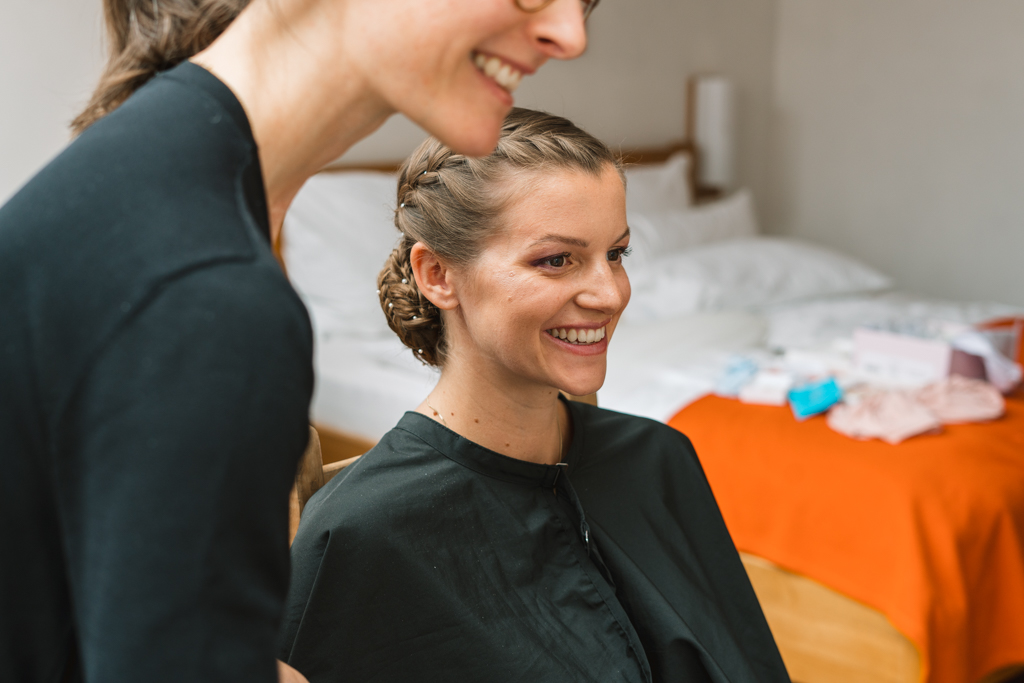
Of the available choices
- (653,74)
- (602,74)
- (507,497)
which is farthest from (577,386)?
(653,74)

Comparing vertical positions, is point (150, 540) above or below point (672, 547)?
above

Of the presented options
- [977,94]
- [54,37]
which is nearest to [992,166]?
[977,94]

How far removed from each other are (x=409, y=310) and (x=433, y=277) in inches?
3.7

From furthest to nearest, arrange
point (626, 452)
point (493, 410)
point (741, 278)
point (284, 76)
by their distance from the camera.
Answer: point (741, 278), point (626, 452), point (493, 410), point (284, 76)

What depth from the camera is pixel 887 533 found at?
62.9 inches

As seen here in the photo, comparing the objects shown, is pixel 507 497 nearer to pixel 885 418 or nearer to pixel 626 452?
pixel 626 452

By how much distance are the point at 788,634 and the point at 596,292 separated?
1076mm

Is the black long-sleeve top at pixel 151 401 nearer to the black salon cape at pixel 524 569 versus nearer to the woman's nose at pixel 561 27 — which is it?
the woman's nose at pixel 561 27

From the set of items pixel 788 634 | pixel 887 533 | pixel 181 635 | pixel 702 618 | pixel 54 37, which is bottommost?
pixel 788 634

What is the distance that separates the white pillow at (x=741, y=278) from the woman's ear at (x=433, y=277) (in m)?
1.76

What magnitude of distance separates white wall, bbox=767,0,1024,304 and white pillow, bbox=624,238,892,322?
0.96 m

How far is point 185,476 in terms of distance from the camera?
14.3 inches

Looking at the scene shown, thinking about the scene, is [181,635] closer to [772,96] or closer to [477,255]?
[477,255]

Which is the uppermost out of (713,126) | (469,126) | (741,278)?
(469,126)
